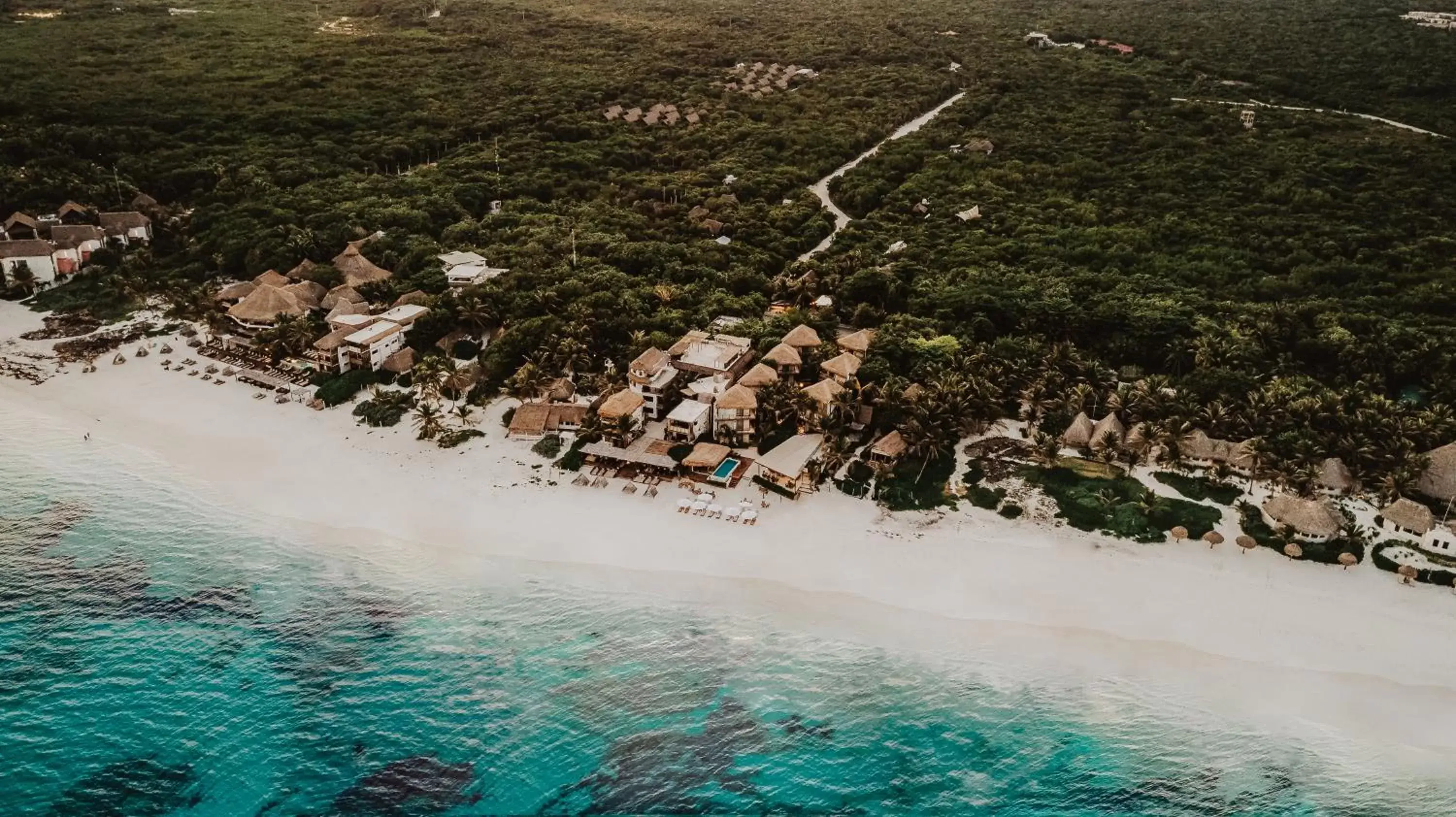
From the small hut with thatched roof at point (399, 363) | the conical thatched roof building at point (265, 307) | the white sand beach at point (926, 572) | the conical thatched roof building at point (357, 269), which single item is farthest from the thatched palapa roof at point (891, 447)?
the conical thatched roof building at point (357, 269)

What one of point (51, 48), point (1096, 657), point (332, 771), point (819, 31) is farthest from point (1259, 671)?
point (51, 48)

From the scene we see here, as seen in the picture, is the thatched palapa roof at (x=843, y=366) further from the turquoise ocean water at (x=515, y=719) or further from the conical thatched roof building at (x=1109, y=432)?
the turquoise ocean water at (x=515, y=719)

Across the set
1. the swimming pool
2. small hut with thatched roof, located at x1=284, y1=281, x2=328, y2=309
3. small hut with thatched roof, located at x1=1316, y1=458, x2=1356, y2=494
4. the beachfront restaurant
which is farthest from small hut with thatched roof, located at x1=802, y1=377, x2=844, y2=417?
small hut with thatched roof, located at x1=284, y1=281, x2=328, y2=309

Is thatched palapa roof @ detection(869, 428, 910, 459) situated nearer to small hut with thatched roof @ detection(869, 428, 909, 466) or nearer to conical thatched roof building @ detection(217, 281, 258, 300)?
small hut with thatched roof @ detection(869, 428, 909, 466)

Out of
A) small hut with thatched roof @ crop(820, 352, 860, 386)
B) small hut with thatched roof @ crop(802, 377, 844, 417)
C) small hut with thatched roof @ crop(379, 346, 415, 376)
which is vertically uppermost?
small hut with thatched roof @ crop(820, 352, 860, 386)

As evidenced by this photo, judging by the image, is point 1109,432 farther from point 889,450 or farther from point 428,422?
point 428,422

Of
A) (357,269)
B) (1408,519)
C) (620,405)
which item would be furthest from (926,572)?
(357,269)
